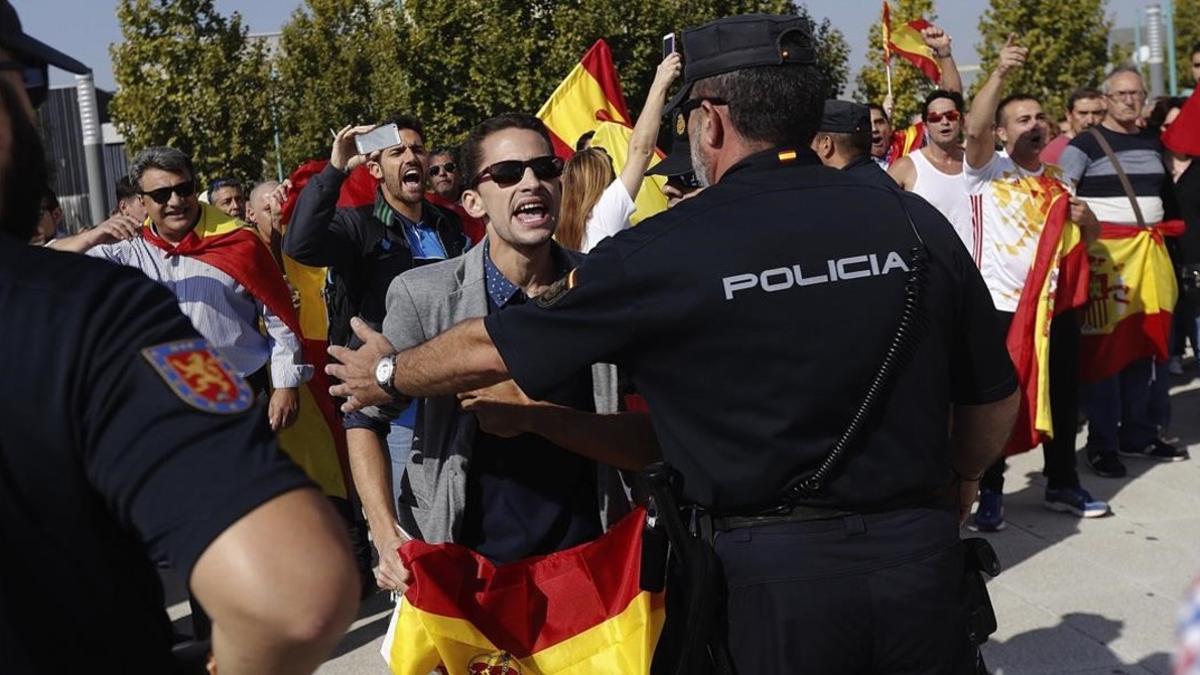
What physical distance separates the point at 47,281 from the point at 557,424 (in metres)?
1.79

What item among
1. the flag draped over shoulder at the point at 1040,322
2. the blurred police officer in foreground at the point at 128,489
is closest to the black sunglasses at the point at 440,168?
the flag draped over shoulder at the point at 1040,322

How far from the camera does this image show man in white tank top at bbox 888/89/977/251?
6738 millimetres

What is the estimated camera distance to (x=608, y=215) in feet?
19.1

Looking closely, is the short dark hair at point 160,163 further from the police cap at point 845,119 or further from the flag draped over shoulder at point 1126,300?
the flag draped over shoulder at point 1126,300

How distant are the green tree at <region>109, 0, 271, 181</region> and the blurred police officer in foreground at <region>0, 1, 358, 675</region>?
26934mm

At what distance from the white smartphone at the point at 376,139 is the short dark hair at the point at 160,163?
79cm

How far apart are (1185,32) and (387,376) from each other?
49693 millimetres

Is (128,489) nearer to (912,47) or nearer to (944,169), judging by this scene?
(944,169)

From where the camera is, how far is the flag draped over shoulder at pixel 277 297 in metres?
5.91

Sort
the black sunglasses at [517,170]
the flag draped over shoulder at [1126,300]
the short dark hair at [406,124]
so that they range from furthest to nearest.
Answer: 1. the flag draped over shoulder at [1126,300]
2. the short dark hair at [406,124]
3. the black sunglasses at [517,170]

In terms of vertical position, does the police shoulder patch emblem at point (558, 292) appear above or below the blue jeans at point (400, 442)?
above

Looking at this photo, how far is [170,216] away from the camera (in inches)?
233

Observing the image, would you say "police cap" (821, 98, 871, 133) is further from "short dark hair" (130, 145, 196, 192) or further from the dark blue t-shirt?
"short dark hair" (130, 145, 196, 192)

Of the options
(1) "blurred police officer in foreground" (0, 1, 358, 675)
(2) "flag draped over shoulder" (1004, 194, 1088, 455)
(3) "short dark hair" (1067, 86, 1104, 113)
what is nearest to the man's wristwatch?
(1) "blurred police officer in foreground" (0, 1, 358, 675)
